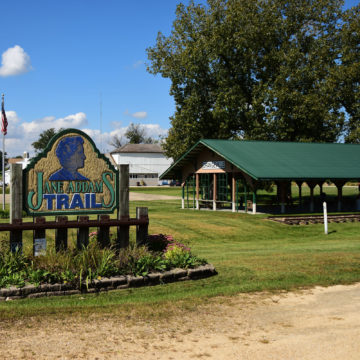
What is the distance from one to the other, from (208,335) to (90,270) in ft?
11.8

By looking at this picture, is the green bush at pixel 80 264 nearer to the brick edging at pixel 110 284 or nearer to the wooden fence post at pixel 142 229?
the brick edging at pixel 110 284

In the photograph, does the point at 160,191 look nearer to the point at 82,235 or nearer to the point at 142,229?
the point at 142,229

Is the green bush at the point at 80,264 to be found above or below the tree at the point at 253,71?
below

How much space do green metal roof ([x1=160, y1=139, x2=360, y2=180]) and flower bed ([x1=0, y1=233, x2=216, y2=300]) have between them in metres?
16.4

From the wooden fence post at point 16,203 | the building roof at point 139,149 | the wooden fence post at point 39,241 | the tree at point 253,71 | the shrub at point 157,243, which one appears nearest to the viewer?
the wooden fence post at point 16,203

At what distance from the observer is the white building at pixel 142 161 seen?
305 ft

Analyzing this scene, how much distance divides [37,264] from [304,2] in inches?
1790

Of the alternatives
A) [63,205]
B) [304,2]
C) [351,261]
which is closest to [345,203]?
[304,2]

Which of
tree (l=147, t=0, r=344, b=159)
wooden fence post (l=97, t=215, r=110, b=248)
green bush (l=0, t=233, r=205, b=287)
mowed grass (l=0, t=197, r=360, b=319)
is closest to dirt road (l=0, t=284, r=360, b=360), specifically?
mowed grass (l=0, t=197, r=360, b=319)

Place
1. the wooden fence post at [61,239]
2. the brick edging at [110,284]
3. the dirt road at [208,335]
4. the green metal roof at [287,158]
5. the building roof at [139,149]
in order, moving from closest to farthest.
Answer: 1. the dirt road at [208,335]
2. the brick edging at [110,284]
3. the wooden fence post at [61,239]
4. the green metal roof at [287,158]
5. the building roof at [139,149]

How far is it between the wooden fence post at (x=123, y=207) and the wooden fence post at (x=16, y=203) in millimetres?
2450

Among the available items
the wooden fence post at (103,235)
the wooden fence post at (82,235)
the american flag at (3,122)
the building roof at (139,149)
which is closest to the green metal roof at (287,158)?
the american flag at (3,122)

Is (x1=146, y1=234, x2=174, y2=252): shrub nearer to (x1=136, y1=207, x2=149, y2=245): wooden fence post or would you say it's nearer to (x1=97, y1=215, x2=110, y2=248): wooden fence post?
(x1=136, y1=207, x2=149, y2=245): wooden fence post

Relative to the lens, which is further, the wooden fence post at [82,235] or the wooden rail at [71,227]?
the wooden fence post at [82,235]
